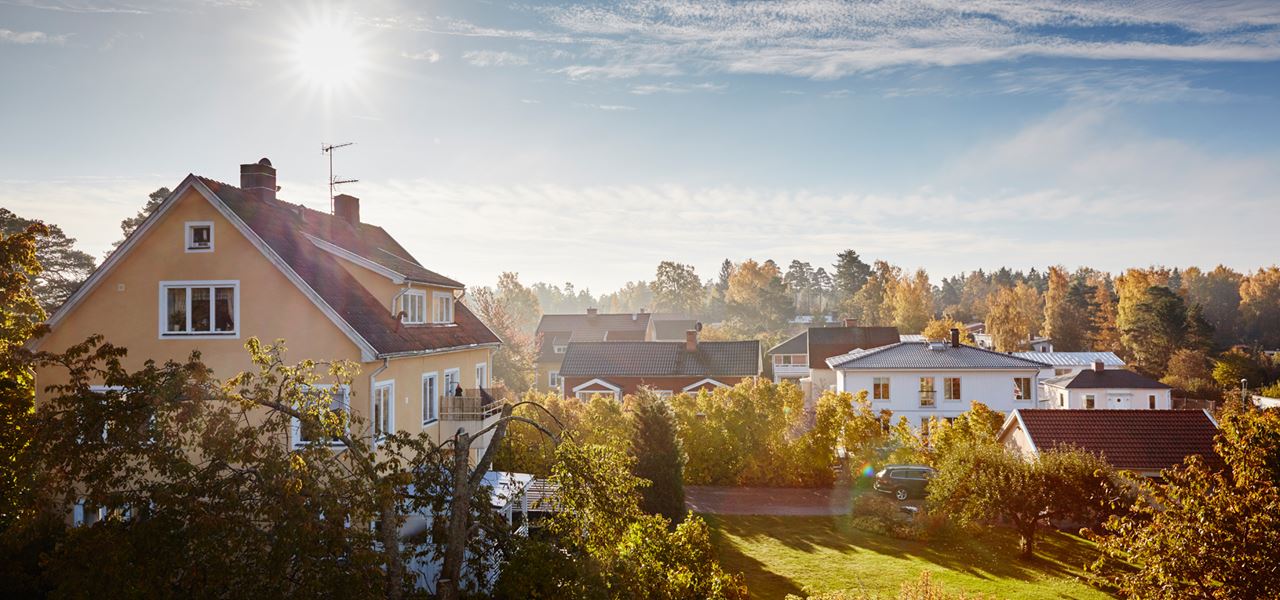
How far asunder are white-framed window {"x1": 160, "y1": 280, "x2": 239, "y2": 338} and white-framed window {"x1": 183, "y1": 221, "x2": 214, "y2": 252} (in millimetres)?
862

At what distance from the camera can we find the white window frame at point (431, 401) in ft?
67.7

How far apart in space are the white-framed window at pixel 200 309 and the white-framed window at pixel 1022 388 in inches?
1629

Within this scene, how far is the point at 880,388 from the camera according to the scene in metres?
43.7

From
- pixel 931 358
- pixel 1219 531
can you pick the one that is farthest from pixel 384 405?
pixel 931 358

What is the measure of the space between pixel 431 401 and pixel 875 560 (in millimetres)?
14196

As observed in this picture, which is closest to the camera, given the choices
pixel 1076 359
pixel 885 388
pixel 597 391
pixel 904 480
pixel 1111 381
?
pixel 904 480

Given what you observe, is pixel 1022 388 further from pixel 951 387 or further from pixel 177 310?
pixel 177 310

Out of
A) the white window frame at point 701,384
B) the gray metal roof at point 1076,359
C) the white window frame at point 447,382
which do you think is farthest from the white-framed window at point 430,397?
the gray metal roof at point 1076,359

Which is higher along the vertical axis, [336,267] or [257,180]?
[257,180]

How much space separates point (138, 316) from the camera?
1780cm

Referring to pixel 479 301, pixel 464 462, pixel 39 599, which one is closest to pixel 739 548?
pixel 464 462

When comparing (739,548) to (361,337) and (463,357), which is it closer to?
(463,357)

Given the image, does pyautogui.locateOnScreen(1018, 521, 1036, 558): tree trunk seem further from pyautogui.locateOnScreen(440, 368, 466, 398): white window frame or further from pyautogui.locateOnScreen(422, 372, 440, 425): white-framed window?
pyautogui.locateOnScreen(422, 372, 440, 425): white-framed window

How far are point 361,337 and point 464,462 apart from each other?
782cm
